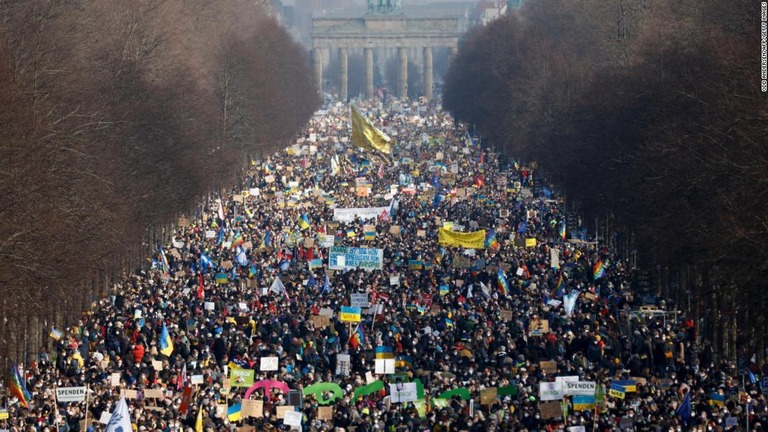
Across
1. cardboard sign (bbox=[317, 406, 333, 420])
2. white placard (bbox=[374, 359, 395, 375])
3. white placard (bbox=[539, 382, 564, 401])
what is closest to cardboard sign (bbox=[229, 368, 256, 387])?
cardboard sign (bbox=[317, 406, 333, 420])

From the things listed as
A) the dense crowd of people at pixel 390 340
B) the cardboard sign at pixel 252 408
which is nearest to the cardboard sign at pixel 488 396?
the dense crowd of people at pixel 390 340

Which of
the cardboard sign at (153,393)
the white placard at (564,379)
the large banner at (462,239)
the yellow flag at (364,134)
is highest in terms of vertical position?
the white placard at (564,379)

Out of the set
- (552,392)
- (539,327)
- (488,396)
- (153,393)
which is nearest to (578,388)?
(552,392)

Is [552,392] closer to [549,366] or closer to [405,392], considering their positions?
[405,392]

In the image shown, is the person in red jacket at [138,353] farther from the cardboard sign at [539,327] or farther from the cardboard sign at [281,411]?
the cardboard sign at [539,327]

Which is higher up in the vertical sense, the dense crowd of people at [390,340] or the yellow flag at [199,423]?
the yellow flag at [199,423]
